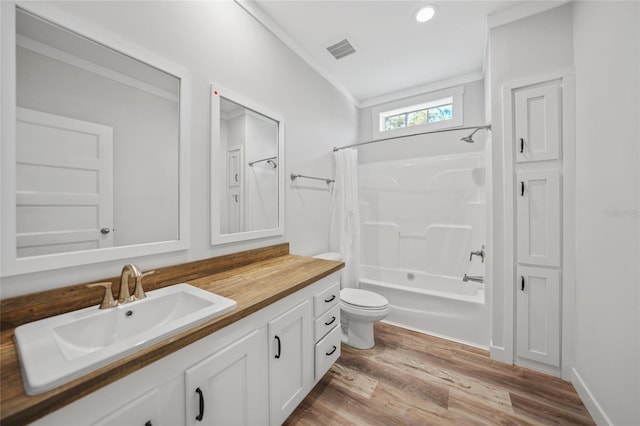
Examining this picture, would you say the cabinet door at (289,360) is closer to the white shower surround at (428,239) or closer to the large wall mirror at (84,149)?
the large wall mirror at (84,149)

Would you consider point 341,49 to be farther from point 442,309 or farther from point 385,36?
point 442,309

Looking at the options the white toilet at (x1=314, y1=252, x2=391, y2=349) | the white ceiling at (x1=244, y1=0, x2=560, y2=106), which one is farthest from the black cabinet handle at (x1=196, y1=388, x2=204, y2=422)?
the white ceiling at (x1=244, y1=0, x2=560, y2=106)

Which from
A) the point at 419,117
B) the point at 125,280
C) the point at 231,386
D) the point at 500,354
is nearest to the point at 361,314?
the point at 500,354

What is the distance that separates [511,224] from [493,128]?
2.50ft

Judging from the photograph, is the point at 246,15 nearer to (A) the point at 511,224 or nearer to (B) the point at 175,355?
(B) the point at 175,355

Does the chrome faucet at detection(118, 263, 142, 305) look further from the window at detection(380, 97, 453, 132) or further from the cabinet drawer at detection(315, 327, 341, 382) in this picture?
the window at detection(380, 97, 453, 132)

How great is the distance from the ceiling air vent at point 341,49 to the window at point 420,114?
1.12 metres

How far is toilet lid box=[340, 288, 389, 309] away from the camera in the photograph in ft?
6.58

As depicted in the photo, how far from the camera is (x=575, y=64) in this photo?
1.65 metres

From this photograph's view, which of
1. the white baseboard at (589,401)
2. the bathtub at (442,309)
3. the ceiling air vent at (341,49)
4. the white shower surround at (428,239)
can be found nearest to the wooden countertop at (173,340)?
the bathtub at (442,309)

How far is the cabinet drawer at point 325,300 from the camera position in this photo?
1.50 m

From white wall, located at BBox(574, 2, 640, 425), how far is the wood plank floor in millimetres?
213

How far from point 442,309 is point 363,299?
0.75 meters

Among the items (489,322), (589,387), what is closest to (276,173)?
(489,322)
